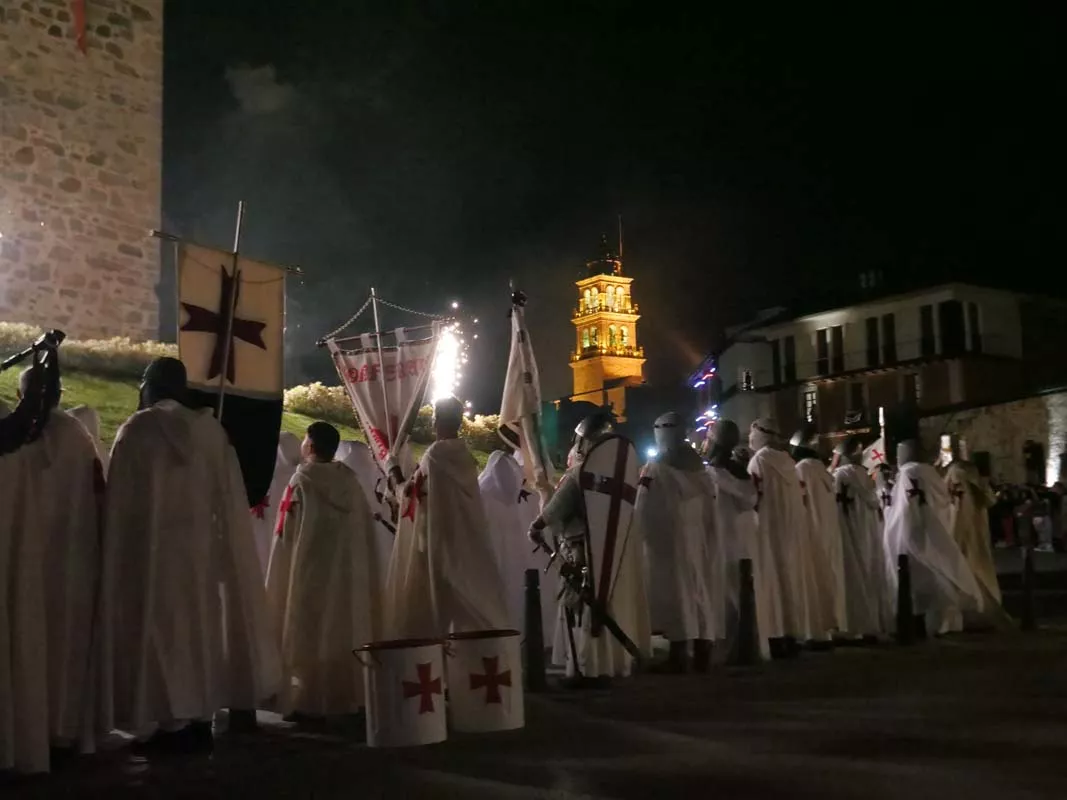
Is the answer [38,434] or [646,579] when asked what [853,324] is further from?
[38,434]

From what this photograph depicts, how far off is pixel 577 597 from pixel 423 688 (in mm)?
2783

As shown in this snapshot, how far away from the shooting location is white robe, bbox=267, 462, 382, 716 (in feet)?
26.1

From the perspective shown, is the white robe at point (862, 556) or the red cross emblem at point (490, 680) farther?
the white robe at point (862, 556)

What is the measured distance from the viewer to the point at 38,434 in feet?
20.9

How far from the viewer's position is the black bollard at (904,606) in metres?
12.3

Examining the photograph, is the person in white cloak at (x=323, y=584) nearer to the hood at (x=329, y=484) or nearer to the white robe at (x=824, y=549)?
the hood at (x=329, y=484)

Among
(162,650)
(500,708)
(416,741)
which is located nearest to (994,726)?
(500,708)

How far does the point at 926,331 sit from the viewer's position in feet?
168

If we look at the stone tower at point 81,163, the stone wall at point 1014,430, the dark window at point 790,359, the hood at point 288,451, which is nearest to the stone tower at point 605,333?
the dark window at point 790,359

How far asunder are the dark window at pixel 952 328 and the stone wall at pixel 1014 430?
25.0ft

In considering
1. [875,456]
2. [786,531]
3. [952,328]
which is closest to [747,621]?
[786,531]

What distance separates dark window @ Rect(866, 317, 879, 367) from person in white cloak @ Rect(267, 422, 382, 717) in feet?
157

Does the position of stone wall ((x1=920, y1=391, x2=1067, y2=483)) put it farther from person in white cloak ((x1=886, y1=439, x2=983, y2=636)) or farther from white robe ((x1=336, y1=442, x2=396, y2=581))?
white robe ((x1=336, y1=442, x2=396, y2=581))

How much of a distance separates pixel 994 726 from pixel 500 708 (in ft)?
9.93
